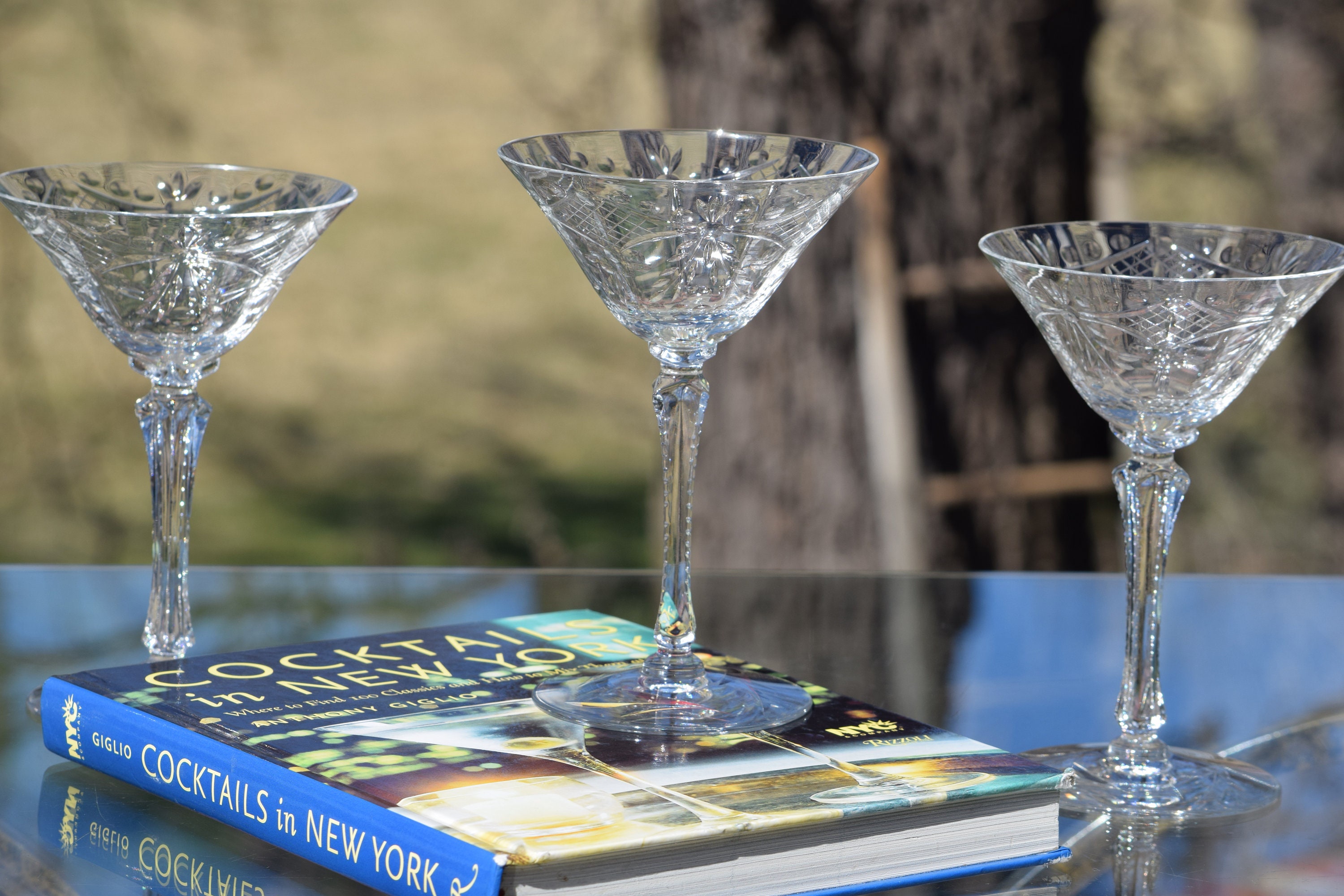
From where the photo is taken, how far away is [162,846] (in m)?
0.82

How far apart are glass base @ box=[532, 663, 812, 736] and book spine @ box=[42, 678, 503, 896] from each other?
17cm

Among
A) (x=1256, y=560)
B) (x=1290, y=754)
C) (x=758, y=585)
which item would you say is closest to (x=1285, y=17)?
(x=1256, y=560)

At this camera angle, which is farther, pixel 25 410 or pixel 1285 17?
pixel 25 410

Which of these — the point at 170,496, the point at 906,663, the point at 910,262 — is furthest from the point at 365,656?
the point at 910,262

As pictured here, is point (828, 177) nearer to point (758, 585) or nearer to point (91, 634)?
point (758, 585)

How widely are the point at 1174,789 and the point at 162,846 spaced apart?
22.1 inches

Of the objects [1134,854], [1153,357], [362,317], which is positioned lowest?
[1134,854]

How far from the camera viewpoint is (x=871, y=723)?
887mm

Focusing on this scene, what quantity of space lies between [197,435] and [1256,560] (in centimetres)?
323

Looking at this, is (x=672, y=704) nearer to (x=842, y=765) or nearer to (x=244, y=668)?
(x=842, y=765)

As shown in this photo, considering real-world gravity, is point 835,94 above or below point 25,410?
above

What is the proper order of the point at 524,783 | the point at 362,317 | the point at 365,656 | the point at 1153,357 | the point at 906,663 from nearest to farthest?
the point at 524,783 → the point at 1153,357 → the point at 365,656 → the point at 906,663 → the point at 362,317

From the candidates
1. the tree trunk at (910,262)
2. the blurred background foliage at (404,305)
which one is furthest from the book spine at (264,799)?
the blurred background foliage at (404,305)

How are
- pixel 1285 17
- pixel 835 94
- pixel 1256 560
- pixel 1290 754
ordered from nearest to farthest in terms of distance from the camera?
pixel 1290 754, pixel 835 94, pixel 1285 17, pixel 1256 560
